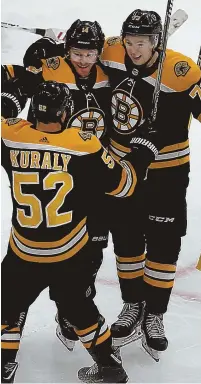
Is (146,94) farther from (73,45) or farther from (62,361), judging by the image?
(62,361)

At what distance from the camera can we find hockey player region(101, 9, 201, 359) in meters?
2.56

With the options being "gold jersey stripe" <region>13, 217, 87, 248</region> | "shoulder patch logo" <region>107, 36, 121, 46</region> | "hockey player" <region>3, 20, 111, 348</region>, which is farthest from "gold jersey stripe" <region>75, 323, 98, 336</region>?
"shoulder patch logo" <region>107, 36, 121, 46</region>

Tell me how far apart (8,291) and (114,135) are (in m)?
0.76

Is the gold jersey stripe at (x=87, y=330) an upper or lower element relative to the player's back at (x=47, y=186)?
lower

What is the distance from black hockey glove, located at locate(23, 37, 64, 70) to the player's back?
0.52m

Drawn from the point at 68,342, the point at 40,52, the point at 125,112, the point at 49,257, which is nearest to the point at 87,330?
the point at 49,257

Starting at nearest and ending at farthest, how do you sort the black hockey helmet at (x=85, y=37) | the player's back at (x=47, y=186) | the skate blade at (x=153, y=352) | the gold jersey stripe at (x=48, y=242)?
the player's back at (x=47, y=186)
the gold jersey stripe at (x=48, y=242)
the black hockey helmet at (x=85, y=37)
the skate blade at (x=153, y=352)

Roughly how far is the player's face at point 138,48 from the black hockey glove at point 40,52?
288 mm

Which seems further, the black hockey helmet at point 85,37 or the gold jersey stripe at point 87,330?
Answer: the black hockey helmet at point 85,37

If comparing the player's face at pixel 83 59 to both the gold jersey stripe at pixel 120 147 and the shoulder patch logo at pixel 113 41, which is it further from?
the gold jersey stripe at pixel 120 147

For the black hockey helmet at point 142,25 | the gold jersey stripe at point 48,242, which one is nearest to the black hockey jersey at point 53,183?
the gold jersey stripe at point 48,242

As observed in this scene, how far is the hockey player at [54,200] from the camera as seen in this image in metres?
2.10

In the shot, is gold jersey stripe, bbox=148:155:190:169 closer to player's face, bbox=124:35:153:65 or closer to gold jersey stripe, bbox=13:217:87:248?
player's face, bbox=124:35:153:65

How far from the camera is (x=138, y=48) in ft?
8.35
